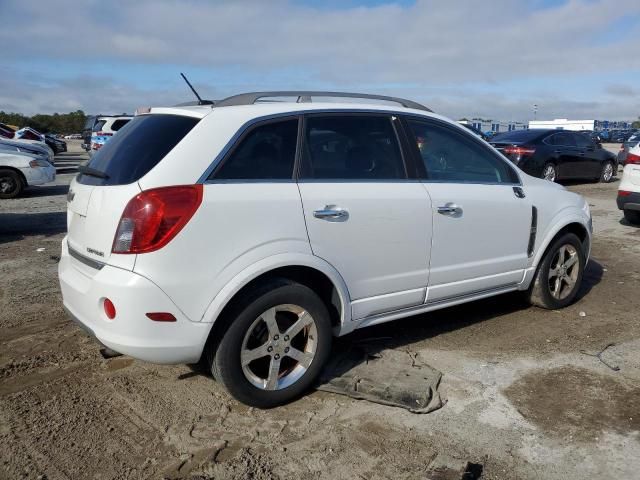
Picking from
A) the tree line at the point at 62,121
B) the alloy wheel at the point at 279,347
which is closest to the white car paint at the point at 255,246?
the alloy wheel at the point at 279,347

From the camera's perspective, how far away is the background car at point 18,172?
1252 centimetres

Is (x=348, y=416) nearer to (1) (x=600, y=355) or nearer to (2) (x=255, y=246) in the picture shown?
(2) (x=255, y=246)

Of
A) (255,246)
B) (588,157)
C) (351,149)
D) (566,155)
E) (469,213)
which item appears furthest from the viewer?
(588,157)

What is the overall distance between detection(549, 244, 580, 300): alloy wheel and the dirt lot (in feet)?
1.26

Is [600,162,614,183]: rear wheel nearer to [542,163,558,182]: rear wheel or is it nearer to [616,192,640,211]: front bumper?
A: [542,163,558,182]: rear wheel

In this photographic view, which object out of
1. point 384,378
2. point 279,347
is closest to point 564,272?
point 384,378

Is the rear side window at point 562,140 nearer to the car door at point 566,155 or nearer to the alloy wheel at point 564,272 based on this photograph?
the car door at point 566,155

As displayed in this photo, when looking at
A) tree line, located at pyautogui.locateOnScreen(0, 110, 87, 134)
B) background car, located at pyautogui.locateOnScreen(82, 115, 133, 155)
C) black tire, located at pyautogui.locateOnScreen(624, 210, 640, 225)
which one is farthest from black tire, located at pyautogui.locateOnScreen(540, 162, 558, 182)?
tree line, located at pyautogui.locateOnScreen(0, 110, 87, 134)

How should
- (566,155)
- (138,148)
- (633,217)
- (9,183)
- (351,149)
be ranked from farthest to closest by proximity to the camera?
(566,155) → (9,183) → (633,217) → (351,149) → (138,148)

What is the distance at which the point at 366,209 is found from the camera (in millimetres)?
3674

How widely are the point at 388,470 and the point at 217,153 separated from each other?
192cm

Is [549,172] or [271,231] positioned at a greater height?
[271,231]

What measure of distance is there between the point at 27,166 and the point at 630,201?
470 inches

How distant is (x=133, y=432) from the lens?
321 centimetres
